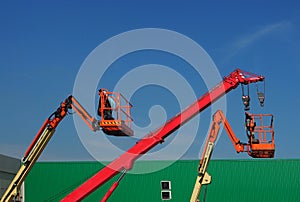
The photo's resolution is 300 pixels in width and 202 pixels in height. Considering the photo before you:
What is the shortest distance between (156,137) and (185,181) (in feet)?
55.5

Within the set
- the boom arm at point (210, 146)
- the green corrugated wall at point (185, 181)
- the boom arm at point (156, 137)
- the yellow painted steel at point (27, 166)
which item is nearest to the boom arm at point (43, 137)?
the yellow painted steel at point (27, 166)

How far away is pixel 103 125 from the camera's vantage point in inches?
794

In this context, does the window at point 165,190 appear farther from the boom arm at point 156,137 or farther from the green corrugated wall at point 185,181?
the boom arm at point 156,137

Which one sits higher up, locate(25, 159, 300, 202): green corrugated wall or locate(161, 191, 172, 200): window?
locate(25, 159, 300, 202): green corrugated wall

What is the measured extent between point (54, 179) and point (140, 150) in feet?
58.6

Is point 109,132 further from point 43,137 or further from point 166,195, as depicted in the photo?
point 166,195

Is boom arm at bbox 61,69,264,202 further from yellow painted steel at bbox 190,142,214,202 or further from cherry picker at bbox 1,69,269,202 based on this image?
yellow painted steel at bbox 190,142,214,202

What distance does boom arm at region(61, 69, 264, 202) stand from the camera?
20109 millimetres

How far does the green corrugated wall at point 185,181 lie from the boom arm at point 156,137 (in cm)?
1593

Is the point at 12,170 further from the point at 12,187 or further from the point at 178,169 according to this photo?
the point at 12,187

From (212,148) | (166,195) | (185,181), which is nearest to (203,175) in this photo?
(212,148)

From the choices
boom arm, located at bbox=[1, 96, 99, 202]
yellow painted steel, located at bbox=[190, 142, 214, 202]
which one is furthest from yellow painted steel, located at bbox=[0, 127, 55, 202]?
yellow painted steel, located at bbox=[190, 142, 214, 202]

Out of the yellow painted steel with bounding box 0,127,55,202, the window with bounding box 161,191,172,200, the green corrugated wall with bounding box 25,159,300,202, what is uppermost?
the green corrugated wall with bounding box 25,159,300,202

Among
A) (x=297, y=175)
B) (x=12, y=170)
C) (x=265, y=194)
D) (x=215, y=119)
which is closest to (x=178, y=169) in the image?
→ (x=265, y=194)
